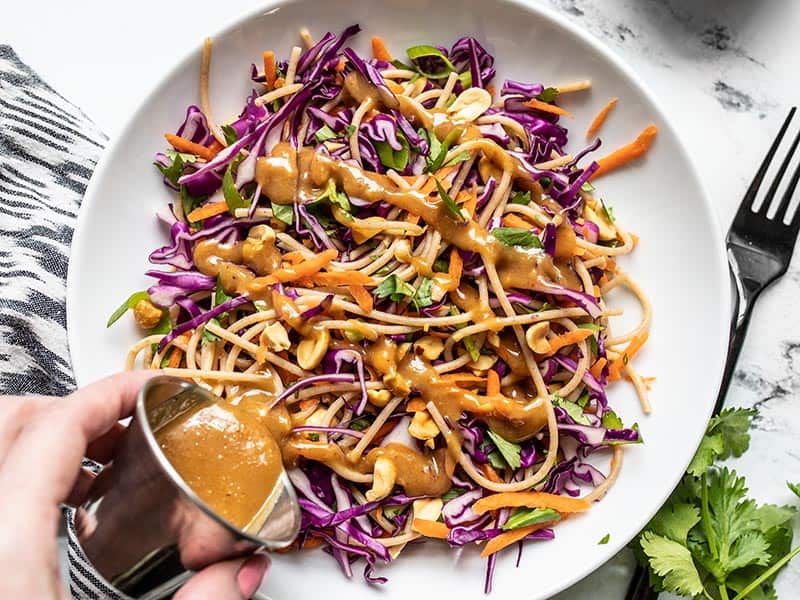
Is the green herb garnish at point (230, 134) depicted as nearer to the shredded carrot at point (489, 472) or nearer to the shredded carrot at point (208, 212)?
the shredded carrot at point (208, 212)

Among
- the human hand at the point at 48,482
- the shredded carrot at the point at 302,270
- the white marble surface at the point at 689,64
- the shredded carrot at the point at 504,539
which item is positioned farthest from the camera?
the white marble surface at the point at 689,64

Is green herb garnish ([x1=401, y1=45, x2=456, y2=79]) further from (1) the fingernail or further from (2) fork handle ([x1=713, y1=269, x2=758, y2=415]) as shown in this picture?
(1) the fingernail

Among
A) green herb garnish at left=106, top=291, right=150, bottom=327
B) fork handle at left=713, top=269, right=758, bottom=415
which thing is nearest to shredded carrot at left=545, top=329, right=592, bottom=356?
fork handle at left=713, top=269, right=758, bottom=415

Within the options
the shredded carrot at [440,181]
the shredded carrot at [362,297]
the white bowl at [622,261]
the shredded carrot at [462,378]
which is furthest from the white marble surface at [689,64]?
the shredded carrot at [362,297]

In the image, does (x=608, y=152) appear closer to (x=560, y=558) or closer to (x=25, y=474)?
(x=560, y=558)

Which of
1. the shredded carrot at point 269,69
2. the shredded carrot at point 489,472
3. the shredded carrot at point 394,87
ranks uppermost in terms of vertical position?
the shredded carrot at point 269,69

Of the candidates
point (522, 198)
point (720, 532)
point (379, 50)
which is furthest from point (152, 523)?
point (720, 532)

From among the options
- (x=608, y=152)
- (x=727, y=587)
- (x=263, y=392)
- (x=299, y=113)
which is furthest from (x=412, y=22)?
(x=727, y=587)

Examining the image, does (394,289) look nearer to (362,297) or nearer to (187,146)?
(362,297)

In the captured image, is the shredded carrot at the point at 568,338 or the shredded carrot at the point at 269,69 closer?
the shredded carrot at the point at 568,338
